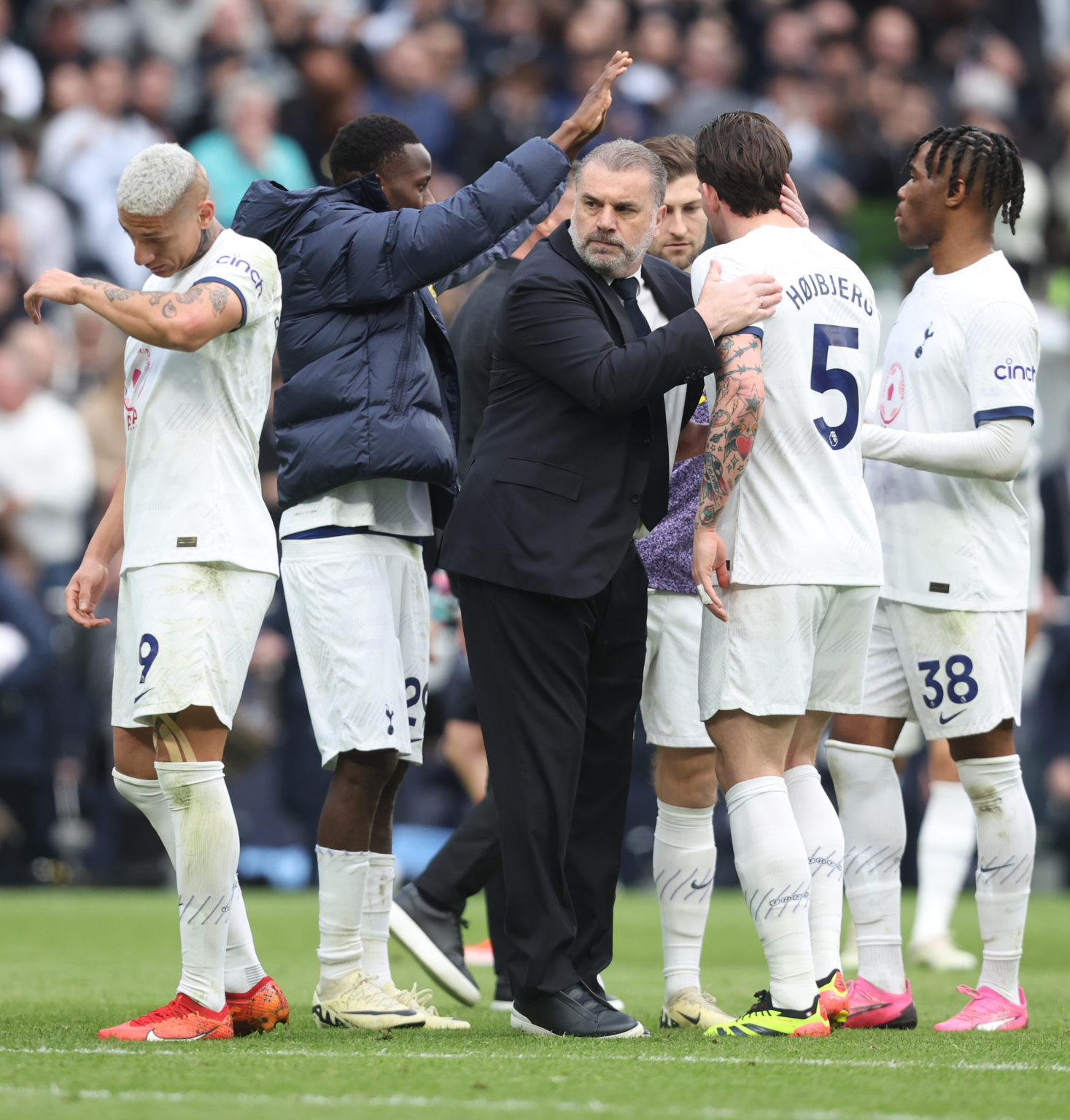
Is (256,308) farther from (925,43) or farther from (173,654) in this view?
(925,43)

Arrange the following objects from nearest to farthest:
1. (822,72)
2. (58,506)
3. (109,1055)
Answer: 1. (109,1055)
2. (58,506)
3. (822,72)

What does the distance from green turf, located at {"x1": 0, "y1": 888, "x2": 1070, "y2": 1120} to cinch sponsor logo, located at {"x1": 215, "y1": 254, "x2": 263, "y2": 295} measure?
1.96 meters

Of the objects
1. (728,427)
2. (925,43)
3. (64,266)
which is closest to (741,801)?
(728,427)

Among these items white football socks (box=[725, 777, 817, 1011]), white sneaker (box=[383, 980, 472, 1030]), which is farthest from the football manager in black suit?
white football socks (box=[725, 777, 817, 1011])

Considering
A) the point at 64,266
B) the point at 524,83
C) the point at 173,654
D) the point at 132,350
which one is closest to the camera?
the point at 173,654

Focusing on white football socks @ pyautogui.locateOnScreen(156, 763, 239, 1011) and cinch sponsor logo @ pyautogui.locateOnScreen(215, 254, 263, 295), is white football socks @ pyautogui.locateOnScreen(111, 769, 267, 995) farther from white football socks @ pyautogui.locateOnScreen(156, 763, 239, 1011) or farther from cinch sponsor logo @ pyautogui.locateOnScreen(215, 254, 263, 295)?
cinch sponsor logo @ pyautogui.locateOnScreen(215, 254, 263, 295)

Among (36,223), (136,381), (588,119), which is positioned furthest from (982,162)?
(36,223)

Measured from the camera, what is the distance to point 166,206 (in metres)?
4.68

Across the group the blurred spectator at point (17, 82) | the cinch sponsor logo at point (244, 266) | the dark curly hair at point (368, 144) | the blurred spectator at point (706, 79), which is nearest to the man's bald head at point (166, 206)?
the cinch sponsor logo at point (244, 266)

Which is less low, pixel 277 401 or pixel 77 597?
pixel 277 401

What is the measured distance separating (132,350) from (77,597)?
718mm

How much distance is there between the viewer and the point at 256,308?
4773 millimetres

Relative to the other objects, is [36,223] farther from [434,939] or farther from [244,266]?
[244,266]

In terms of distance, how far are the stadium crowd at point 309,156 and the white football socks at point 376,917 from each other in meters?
2.04
